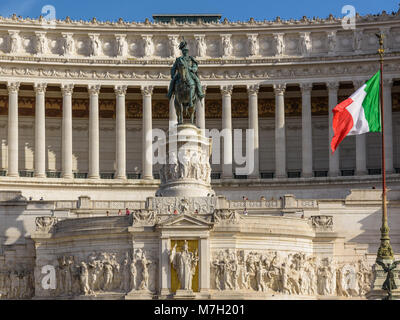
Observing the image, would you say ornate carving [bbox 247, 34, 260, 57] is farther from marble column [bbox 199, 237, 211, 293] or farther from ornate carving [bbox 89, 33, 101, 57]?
marble column [bbox 199, 237, 211, 293]

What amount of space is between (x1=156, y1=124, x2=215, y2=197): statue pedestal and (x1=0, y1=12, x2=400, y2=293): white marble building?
2898cm

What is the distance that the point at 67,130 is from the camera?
378 ft

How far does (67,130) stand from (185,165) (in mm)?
37318

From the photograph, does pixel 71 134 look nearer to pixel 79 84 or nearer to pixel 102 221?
pixel 79 84

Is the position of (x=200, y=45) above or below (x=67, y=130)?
above

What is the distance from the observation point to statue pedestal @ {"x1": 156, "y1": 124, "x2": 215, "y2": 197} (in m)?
79.6

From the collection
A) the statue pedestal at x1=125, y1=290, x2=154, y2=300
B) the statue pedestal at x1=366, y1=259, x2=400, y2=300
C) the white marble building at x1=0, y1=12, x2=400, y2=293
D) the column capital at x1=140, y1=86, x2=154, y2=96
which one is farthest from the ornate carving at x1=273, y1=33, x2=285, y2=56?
the statue pedestal at x1=366, y1=259, x2=400, y2=300

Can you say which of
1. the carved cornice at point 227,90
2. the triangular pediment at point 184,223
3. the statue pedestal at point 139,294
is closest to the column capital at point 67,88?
the carved cornice at point 227,90

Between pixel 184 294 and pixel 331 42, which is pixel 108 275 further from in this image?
pixel 331 42

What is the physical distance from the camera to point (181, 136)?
80875 millimetres

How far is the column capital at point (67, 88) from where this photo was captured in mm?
115875

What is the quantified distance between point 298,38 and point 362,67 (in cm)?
737

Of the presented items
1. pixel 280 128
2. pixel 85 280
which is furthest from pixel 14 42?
pixel 85 280
